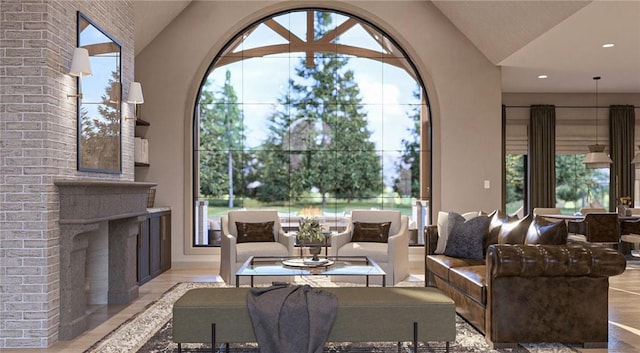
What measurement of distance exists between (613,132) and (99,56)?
9.31m

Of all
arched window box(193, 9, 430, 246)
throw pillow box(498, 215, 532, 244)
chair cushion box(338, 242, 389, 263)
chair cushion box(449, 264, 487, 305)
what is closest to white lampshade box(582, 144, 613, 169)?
arched window box(193, 9, 430, 246)

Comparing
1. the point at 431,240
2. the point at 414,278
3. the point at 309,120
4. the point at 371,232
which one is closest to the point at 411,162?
the point at 309,120

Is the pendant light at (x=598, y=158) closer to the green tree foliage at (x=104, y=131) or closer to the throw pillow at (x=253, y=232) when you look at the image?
the throw pillow at (x=253, y=232)

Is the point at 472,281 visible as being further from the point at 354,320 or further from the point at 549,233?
the point at 354,320

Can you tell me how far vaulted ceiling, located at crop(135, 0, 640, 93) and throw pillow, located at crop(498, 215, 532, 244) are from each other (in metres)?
2.20

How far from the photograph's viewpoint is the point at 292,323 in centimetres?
345

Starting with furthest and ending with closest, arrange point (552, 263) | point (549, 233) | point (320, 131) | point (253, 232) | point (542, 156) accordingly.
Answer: point (542, 156)
point (320, 131)
point (253, 232)
point (549, 233)
point (552, 263)

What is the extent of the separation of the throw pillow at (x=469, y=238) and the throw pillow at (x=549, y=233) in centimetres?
101

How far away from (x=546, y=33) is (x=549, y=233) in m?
2.89

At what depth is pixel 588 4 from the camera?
5098 mm

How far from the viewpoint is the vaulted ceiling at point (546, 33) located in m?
5.55

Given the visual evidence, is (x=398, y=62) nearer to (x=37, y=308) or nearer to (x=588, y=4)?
(x=588, y=4)

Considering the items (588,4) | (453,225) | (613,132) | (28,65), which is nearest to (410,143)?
(453,225)

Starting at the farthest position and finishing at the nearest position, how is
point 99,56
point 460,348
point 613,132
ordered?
point 613,132, point 99,56, point 460,348
